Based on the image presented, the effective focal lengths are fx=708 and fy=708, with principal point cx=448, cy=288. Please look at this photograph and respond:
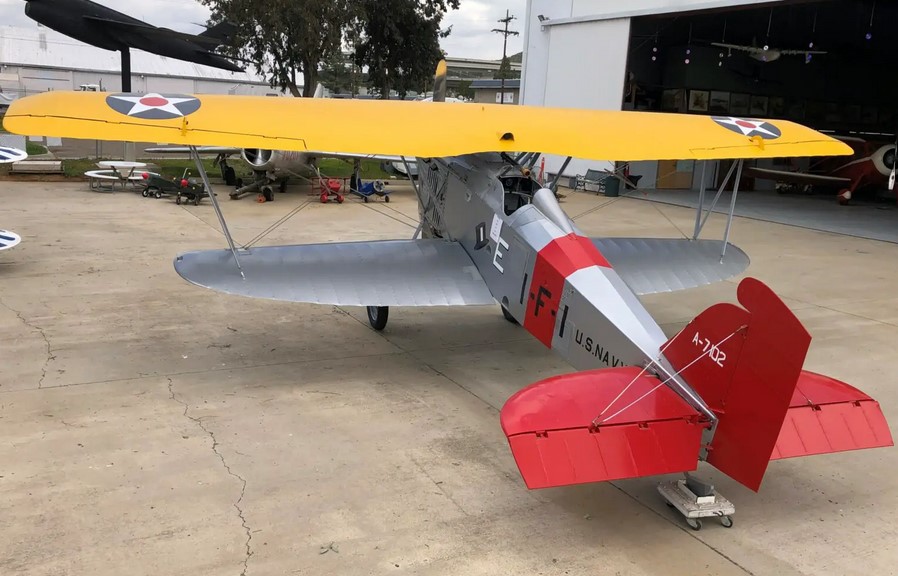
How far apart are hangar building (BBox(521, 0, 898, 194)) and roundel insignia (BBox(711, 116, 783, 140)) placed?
12.0 metres

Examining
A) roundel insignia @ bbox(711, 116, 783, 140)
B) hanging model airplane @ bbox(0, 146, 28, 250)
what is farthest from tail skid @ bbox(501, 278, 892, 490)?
hanging model airplane @ bbox(0, 146, 28, 250)

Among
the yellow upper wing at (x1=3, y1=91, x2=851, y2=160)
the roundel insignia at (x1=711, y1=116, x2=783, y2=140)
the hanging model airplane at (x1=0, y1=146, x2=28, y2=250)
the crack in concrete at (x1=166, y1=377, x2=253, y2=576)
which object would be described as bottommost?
the crack in concrete at (x1=166, y1=377, x2=253, y2=576)

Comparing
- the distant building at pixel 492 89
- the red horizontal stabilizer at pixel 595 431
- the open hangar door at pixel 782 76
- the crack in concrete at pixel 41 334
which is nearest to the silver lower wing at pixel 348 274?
the crack in concrete at pixel 41 334

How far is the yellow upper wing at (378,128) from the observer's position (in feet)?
18.2

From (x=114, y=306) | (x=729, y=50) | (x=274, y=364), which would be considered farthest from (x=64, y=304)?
(x=729, y=50)

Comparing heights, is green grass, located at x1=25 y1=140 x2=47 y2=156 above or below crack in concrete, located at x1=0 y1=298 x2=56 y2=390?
above

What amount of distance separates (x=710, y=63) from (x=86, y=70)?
68.6m

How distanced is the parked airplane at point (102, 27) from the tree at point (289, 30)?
6.16 feet

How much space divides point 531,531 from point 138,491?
2.58 metres

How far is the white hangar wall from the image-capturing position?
72.6 ft

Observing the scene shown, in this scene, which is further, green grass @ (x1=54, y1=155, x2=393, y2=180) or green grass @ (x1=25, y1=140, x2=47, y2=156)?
green grass @ (x1=25, y1=140, x2=47, y2=156)

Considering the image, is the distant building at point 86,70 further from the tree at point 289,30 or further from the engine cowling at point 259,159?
the engine cowling at point 259,159

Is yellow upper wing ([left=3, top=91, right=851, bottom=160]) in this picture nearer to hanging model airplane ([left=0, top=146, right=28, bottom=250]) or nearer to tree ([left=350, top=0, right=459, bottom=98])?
hanging model airplane ([left=0, top=146, right=28, bottom=250])

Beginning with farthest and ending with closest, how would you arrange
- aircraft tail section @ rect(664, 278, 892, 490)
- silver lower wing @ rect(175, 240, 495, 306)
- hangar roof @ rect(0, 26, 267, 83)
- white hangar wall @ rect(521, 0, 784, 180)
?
hangar roof @ rect(0, 26, 267, 83) < white hangar wall @ rect(521, 0, 784, 180) < silver lower wing @ rect(175, 240, 495, 306) < aircraft tail section @ rect(664, 278, 892, 490)
